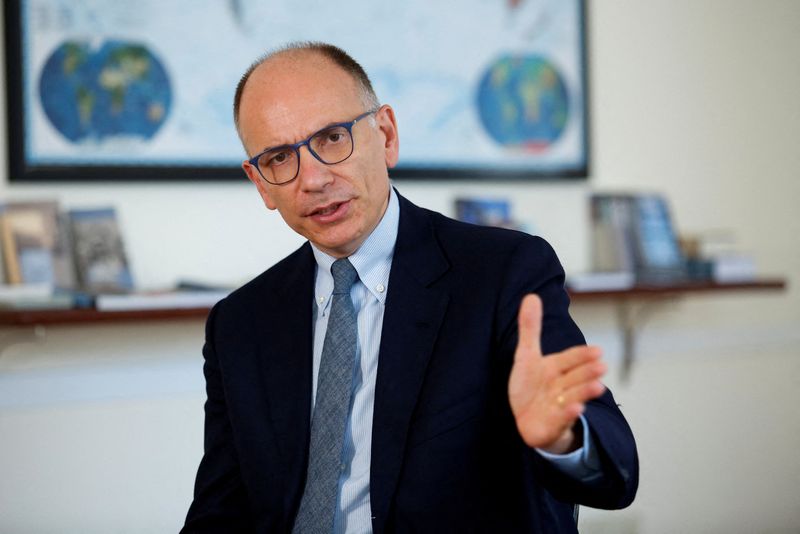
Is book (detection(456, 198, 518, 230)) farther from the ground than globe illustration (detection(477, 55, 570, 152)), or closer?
closer

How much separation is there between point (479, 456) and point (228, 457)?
1.82 ft

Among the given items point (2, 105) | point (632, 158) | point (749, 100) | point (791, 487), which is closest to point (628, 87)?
point (632, 158)

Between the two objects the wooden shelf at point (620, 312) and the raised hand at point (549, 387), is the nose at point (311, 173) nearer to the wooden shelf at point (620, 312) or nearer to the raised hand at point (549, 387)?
the raised hand at point (549, 387)

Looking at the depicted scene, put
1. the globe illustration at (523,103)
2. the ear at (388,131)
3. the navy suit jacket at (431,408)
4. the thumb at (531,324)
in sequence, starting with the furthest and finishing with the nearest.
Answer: the globe illustration at (523,103) → the ear at (388,131) → the navy suit jacket at (431,408) → the thumb at (531,324)

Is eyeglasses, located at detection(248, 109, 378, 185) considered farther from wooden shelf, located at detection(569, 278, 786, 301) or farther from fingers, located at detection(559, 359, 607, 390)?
wooden shelf, located at detection(569, 278, 786, 301)

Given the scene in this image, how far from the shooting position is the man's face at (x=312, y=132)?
1685 millimetres

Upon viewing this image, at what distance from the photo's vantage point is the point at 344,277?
5.79 ft

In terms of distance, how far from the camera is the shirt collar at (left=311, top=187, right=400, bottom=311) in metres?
1.76

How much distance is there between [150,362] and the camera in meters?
3.05

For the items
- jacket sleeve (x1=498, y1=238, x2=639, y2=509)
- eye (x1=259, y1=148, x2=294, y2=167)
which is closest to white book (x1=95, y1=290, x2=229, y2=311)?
eye (x1=259, y1=148, x2=294, y2=167)

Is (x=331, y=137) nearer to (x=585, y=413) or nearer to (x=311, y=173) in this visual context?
(x=311, y=173)

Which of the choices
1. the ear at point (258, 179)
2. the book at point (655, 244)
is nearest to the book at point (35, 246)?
the ear at point (258, 179)

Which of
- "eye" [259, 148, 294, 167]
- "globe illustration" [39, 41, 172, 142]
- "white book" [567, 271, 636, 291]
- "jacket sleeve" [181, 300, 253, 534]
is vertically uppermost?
"globe illustration" [39, 41, 172, 142]

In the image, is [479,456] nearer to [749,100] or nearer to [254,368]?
[254,368]
